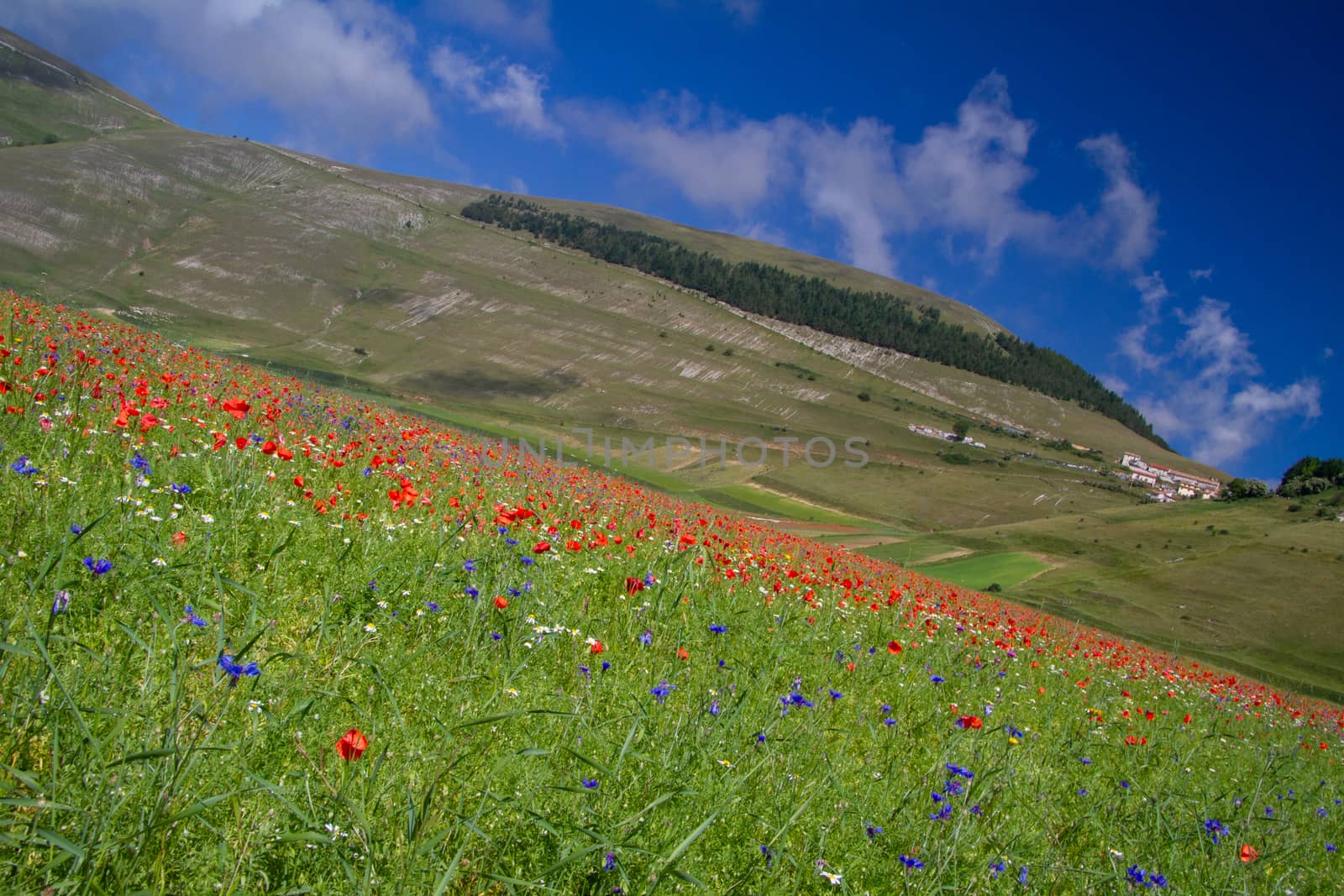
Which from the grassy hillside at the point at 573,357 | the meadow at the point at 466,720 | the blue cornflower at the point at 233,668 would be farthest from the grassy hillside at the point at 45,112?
the blue cornflower at the point at 233,668

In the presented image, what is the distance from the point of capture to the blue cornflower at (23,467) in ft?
11.3

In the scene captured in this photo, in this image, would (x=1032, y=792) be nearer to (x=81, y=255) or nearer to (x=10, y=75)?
(x=81, y=255)

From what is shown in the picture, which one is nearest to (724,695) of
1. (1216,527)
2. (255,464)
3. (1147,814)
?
(1147,814)

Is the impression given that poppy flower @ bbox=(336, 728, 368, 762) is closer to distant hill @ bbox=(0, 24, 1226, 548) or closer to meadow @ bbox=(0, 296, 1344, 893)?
meadow @ bbox=(0, 296, 1344, 893)

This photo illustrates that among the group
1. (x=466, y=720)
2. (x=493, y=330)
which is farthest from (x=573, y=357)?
(x=466, y=720)

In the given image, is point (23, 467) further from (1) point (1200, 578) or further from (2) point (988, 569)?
(1) point (1200, 578)

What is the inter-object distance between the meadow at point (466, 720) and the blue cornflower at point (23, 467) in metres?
0.03

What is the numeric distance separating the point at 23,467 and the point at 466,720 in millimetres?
2445

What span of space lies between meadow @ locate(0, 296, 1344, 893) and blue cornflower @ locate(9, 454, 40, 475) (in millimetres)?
28

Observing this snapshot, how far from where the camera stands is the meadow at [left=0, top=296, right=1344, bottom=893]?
209cm

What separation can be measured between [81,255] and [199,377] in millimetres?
135006

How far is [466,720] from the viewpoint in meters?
2.82

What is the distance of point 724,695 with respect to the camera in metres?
3.79

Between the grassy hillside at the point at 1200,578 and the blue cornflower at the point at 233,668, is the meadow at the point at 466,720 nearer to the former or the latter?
the blue cornflower at the point at 233,668
